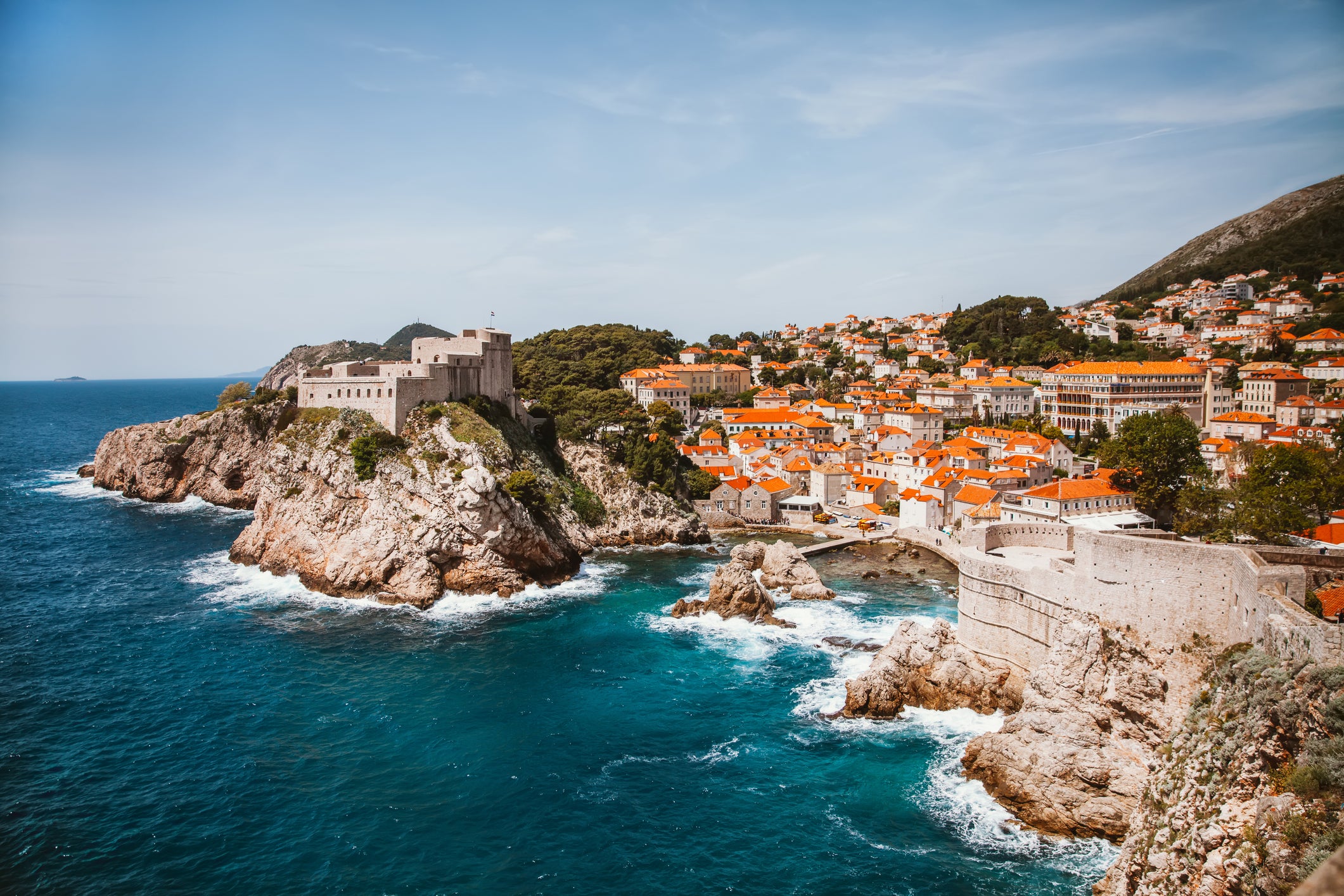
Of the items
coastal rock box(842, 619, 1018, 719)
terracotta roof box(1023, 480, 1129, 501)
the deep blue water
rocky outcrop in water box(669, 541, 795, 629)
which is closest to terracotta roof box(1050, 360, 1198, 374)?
terracotta roof box(1023, 480, 1129, 501)

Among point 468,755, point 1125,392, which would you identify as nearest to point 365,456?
point 468,755

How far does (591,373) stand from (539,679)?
178 feet

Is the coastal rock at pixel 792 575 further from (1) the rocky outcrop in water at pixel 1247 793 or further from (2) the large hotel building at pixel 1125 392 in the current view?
(2) the large hotel building at pixel 1125 392

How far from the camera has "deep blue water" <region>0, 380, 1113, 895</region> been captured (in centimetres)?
1834

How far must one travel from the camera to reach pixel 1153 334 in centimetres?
10381

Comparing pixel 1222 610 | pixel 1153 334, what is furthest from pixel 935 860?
pixel 1153 334

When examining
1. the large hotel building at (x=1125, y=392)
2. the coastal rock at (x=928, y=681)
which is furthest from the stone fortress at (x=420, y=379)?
the large hotel building at (x=1125, y=392)

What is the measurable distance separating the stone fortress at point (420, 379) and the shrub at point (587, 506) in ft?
25.4

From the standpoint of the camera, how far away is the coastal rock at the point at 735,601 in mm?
35781

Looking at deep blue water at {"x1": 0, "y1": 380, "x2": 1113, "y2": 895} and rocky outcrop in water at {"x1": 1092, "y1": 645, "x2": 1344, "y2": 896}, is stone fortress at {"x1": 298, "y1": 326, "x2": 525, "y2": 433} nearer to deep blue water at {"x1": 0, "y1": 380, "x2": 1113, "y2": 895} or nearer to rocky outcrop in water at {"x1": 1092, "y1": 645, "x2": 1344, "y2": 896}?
deep blue water at {"x1": 0, "y1": 380, "x2": 1113, "y2": 895}

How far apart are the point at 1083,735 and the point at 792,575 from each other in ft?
66.1

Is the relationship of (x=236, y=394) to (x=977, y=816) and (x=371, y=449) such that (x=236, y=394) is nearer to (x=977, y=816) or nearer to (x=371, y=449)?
(x=371, y=449)

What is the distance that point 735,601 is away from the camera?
35.9m

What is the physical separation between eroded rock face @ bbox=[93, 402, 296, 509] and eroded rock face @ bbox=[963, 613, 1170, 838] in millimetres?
56053
